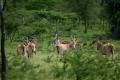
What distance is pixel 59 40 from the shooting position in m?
36.7

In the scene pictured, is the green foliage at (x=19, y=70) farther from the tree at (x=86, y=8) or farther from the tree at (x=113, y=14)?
the tree at (x=86, y=8)

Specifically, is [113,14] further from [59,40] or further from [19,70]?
[19,70]

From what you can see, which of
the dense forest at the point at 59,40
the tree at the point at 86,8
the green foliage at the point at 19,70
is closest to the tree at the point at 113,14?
the dense forest at the point at 59,40

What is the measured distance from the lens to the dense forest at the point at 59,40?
615 inches

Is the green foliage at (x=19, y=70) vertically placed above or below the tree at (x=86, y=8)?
below

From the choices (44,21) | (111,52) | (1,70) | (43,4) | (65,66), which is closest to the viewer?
(1,70)

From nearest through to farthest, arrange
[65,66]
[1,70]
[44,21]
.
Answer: [1,70] < [65,66] < [44,21]

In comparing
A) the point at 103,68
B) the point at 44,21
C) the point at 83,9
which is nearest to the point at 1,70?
the point at 103,68

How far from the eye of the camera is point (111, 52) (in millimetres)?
28719

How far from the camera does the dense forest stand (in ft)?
51.3

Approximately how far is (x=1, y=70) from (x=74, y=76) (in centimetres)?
257

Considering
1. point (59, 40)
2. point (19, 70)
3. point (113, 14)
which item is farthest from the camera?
point (113, 14)

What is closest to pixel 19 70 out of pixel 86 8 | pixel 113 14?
pixel 113 14

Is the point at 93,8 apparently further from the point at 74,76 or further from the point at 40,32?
the point at 74,76
